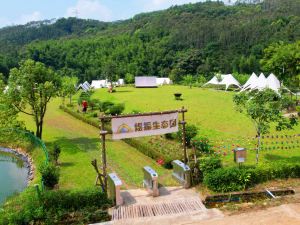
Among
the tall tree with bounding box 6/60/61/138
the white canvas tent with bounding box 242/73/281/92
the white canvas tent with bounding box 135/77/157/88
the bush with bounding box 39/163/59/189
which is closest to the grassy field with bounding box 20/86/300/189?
the bush with bounding box 39/163/59/189

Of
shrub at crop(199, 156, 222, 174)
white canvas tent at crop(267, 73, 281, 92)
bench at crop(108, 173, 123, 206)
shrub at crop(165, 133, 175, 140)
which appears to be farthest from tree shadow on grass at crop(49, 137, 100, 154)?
white canvas tent at crop(267, 73, 281, 92)

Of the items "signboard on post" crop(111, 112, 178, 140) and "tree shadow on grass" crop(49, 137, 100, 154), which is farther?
"tree shadow on grass" crop(49, 137, 100, 154)

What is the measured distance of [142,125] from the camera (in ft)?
37.9

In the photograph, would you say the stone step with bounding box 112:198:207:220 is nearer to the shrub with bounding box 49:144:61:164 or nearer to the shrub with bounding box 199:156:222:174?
the shrub with bounding box 199:156:222:174

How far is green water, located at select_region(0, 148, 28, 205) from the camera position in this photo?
13709 millimetres

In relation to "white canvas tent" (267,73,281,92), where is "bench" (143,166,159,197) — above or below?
below

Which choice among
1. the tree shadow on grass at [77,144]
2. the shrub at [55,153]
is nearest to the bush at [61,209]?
the shrub at [55,153]

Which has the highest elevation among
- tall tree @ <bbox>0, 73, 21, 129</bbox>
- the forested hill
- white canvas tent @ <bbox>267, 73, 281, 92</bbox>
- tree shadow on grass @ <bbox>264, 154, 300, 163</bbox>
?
the forested hill

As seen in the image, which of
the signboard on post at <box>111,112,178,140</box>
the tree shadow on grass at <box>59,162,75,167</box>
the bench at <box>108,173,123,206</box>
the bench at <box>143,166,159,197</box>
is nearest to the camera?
the bench at <box>108,173,123,206</box>

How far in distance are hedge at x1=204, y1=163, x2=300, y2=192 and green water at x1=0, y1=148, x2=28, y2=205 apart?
8009 mm

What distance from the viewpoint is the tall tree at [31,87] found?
60.1ft

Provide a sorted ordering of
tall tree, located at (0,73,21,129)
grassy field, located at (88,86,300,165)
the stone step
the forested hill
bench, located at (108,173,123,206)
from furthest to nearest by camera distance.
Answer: the forested hill, tall tree, located at (0,73,21,129), grassy field, located at (88,86,300,165), bench, located at (108,173,123,206), the stone step

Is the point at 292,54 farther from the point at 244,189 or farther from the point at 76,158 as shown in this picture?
the point at 76,158

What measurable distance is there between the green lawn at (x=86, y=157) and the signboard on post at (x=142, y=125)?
2.15 m
